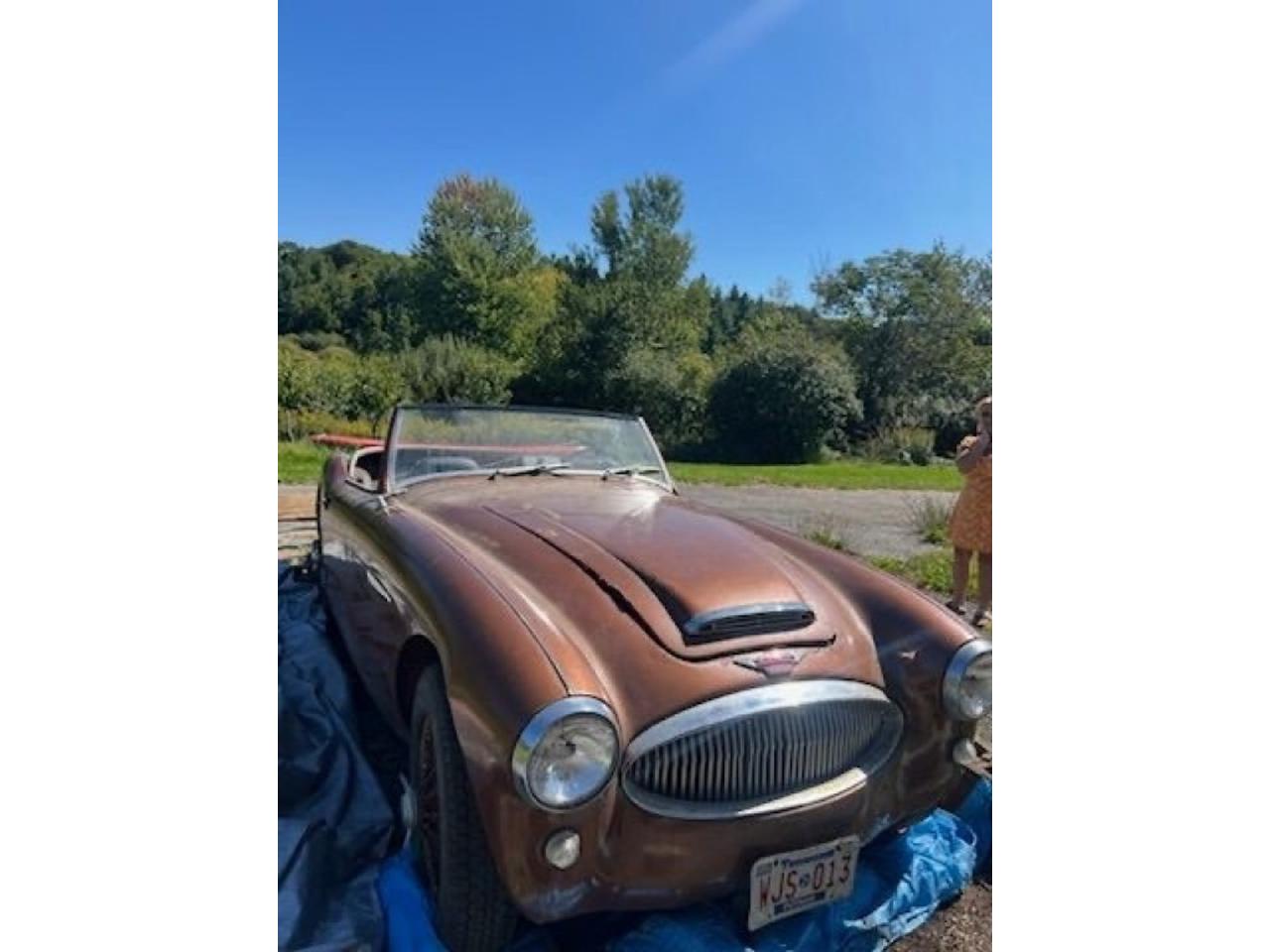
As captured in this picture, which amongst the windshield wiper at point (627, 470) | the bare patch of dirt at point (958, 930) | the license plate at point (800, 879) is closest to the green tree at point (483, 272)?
the windshield wiper at point (627, 470)

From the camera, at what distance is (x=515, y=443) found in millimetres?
2184

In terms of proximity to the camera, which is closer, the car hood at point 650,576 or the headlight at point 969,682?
the car hood at point 650,576

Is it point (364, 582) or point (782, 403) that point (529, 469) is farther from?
point (782, 403)

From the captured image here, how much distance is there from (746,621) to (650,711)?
258 millimetres

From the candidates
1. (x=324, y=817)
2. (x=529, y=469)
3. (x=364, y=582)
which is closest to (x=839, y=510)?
(x=529, y=469)

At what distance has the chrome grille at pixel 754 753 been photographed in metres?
1.05

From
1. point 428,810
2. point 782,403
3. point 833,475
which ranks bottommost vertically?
point 428,810

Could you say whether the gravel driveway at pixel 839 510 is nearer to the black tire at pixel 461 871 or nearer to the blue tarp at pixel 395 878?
the blue tarp at pixel 395 878

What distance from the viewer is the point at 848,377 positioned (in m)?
2.18

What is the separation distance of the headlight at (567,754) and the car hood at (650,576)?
0.14 meters

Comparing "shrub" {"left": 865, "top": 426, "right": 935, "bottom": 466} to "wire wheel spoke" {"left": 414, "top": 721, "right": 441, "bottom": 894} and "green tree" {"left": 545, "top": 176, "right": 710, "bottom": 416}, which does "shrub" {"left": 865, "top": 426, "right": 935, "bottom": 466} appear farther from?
"wire wheel spoke" {"left": 414, "top": 721, "right": 441, "bottom": 894}
